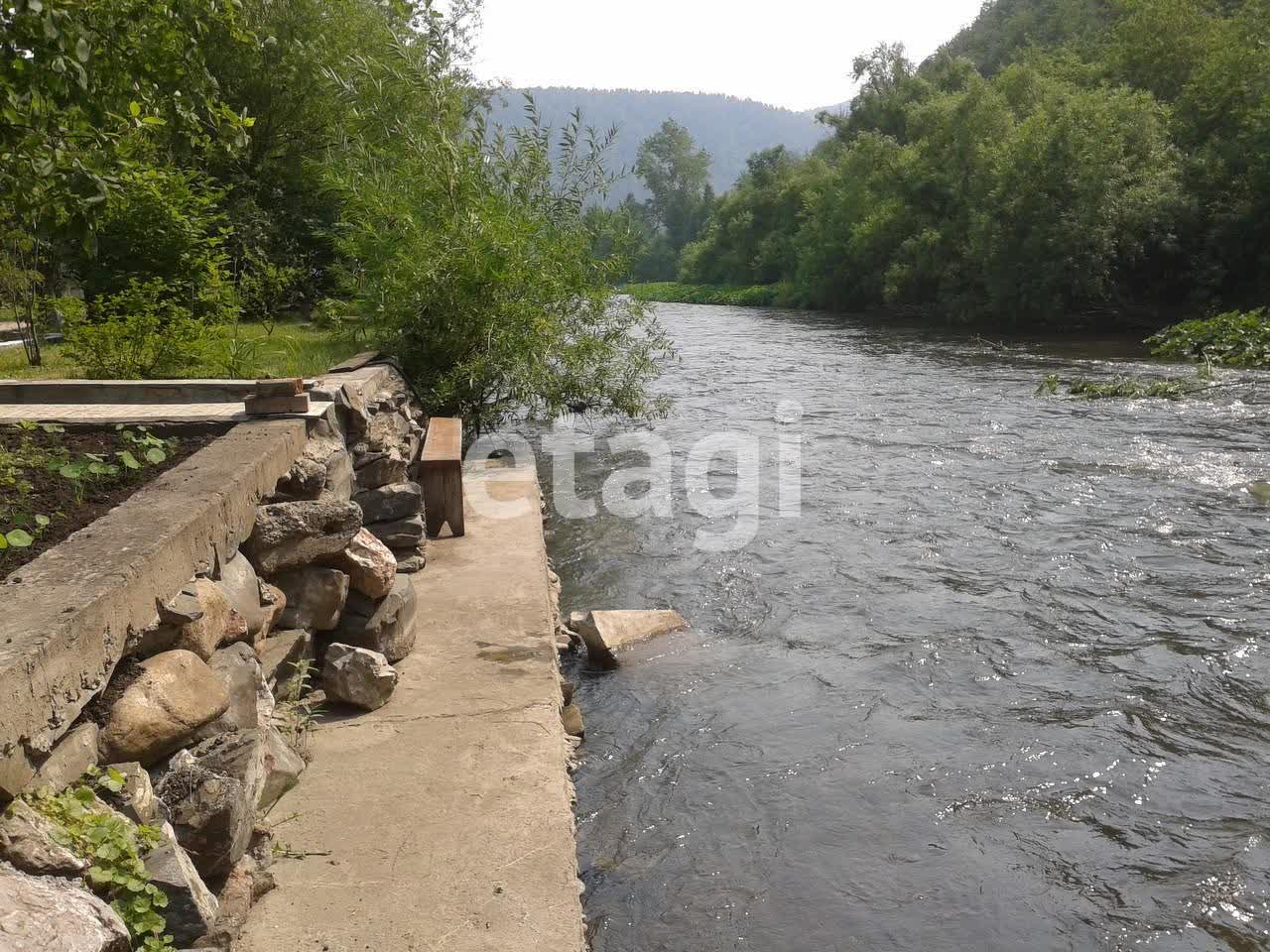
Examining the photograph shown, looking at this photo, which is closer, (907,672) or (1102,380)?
(907,672)

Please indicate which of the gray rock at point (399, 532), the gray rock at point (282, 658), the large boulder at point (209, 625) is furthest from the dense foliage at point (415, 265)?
the large boulder at point (209, 625)

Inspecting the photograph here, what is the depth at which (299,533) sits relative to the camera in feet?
15.0

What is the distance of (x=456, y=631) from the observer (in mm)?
5406

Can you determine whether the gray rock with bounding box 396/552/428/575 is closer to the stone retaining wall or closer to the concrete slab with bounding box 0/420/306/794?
the stone retaining wall

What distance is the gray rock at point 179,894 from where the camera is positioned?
2568 mm

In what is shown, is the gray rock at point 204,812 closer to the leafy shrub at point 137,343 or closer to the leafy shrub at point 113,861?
the leafy shrub at point 113,861

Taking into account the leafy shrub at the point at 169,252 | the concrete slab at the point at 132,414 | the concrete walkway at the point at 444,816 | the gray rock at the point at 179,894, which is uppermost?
the leafy shrub at the point at 169,252

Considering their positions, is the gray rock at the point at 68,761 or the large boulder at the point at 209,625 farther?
the large boulder at the point at 209,625

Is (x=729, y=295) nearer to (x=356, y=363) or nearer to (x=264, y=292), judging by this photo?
(x=264, y=292)

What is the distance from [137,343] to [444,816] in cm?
564

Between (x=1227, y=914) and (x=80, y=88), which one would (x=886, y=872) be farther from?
(x=80, y=88)

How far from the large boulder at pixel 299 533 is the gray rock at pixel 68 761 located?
5.40 feet

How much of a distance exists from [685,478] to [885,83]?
59.8m

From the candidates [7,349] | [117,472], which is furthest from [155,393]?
[7,349]
